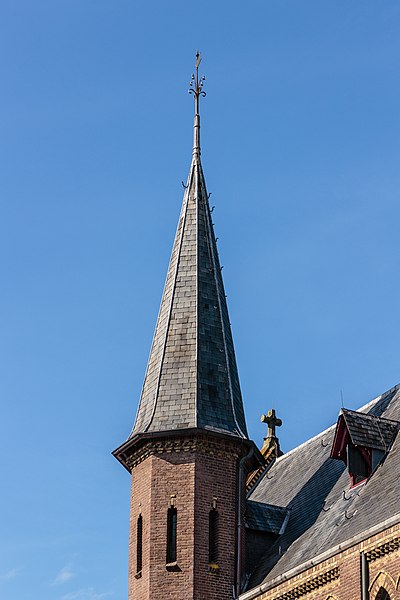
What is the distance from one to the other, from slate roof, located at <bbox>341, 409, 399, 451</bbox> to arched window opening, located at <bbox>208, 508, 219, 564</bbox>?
189 inches

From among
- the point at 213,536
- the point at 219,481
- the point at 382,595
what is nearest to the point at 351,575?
the point at 382,595

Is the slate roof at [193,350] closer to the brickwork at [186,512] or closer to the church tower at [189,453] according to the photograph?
the church tower at [189,453]

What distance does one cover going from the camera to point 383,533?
3628 cm

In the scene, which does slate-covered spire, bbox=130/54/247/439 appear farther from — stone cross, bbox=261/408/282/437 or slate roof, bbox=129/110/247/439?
stone cross, bbox=261/408/282/437

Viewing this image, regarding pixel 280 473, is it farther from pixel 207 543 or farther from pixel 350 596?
pixel 350 596

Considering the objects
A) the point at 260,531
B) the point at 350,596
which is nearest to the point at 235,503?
the point at 260,531

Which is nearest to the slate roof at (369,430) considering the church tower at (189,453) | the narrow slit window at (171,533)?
the church tower at (189,453)

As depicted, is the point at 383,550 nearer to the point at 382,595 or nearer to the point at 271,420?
the point at 382,595

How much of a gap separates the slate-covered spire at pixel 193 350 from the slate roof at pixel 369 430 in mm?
4064

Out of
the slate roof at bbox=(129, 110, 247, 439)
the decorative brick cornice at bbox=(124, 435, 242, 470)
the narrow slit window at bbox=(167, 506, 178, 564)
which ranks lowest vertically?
the narrow slit window at bbox=(167, 506, 178, 564)

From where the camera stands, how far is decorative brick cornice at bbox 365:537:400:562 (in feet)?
118

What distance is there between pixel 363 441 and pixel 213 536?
17.2 ft

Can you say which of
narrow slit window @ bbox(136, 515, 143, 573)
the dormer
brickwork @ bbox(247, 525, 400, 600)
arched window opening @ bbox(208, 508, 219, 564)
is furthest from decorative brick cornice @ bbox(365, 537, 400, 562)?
narrow slit window @ bbox(136, 515, 143, 573)

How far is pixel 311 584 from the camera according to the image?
38906 millimetres
